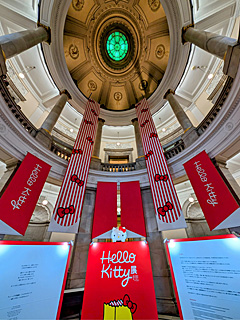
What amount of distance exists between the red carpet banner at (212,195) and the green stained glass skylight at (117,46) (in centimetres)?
1392

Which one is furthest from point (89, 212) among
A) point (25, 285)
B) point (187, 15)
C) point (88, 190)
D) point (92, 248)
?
point (187, 15)

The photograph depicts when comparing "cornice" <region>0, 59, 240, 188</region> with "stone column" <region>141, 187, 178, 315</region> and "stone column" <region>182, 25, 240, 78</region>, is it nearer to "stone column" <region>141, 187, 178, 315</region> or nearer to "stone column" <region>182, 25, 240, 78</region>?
"stone column" <region>182, 25, 240, 78</region>

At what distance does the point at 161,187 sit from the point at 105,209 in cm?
299

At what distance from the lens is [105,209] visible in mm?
6695

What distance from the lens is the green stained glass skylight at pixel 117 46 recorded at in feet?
45.3

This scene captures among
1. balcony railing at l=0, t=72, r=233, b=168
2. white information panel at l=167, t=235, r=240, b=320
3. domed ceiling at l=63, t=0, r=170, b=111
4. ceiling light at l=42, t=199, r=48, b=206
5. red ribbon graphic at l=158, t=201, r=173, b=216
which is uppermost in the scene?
domed ceiling at l=63, t=0, r=170, b=111

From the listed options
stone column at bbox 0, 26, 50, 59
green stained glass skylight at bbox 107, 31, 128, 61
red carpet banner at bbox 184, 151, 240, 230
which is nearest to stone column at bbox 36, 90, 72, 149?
stone column at bbox 0, 26, 50, 59

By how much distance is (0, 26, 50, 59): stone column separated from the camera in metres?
5.72

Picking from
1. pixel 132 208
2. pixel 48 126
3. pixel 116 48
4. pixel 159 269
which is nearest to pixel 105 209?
pixel 132 208

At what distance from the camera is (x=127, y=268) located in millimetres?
4113

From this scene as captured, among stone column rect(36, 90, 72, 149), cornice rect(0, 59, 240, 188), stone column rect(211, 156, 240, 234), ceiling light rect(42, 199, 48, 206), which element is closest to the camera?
stone column rect(211, 156, 240, 234)

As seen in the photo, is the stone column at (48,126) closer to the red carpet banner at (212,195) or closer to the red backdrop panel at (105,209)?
the red backdrop panel at (105,209)

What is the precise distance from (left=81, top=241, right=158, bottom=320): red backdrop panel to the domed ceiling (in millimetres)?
13321

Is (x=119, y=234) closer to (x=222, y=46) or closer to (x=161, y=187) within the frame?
(x=161, y=187)
